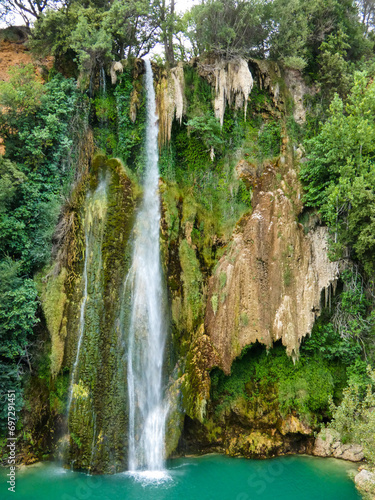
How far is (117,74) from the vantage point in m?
14.3

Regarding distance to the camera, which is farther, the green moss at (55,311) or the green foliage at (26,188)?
the green moss at (55,311)

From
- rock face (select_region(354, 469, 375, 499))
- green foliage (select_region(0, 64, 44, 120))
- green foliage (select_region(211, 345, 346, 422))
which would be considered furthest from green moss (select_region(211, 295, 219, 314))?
green foliage (select_region(0, 64, 44, 120))

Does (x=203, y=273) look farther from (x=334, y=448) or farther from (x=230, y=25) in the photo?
(x=230, y=25)

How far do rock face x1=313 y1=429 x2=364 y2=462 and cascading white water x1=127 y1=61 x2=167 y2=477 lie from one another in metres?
4.96

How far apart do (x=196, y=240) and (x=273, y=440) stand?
23.6 feet

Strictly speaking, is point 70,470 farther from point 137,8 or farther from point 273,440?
point 137,8

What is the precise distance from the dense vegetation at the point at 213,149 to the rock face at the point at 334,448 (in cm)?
64

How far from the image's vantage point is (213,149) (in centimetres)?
1430

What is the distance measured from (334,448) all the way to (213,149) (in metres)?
11.1

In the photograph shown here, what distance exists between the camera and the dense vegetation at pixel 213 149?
11.7 m

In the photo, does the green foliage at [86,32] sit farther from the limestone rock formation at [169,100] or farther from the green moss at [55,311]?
the green moss at [55,311]

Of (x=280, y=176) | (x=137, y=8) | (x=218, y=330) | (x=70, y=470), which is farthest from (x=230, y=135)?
(x=70, y=470)

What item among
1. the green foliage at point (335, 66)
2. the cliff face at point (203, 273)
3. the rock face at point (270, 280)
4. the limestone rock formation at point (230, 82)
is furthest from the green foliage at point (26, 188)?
the green foliage at point (335, 66)

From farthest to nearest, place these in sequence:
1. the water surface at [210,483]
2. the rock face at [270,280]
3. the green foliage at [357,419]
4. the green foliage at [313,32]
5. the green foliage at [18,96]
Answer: the green foliage at [313,32] < the green foliage at [18,96] < the rock face at [270,280] < the water surface at [210,483] < the green foliage at [357,419]
